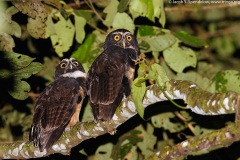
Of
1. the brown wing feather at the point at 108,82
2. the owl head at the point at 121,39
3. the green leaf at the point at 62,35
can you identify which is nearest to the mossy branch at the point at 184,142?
the brown wing feather at the point at 108,82

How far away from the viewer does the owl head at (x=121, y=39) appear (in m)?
5.79

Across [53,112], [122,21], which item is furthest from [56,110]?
[122,21]

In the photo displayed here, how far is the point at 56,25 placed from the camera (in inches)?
220

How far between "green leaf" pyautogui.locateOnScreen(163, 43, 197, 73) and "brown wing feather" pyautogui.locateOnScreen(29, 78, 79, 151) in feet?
3.34

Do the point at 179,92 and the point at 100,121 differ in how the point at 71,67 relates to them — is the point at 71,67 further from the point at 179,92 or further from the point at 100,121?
the point at 179,92

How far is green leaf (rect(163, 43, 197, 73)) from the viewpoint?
546cm

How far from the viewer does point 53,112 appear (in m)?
5.18

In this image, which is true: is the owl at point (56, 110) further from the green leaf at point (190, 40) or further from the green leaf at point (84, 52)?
the green leaf at point (190, 40)

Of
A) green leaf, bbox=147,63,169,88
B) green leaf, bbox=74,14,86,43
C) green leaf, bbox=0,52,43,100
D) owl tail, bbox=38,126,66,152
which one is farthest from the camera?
green leaf, bbox=74,14,86,43

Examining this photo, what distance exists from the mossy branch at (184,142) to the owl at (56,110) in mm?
103

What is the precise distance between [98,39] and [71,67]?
0.44 m

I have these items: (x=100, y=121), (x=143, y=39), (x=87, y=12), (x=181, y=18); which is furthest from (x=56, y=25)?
(x=181, y=18)

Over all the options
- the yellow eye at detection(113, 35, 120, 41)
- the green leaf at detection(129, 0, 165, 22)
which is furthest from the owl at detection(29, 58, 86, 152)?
the green leaf at detection(129, 0, 165, 22)

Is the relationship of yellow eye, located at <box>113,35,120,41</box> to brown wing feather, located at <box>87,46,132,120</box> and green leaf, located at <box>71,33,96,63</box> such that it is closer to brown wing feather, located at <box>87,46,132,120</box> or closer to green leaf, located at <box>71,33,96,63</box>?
green leaf, located at <box>71,33,96,63</box>
